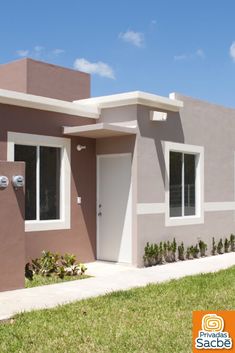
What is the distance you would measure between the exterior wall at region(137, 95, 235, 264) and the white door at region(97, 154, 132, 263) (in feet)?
1.26

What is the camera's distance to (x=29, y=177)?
37.2 ft

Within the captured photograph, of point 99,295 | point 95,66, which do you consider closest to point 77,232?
point 99,295

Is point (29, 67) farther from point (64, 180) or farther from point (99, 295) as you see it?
point (99, 295)

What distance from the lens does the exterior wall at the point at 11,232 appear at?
8906mm

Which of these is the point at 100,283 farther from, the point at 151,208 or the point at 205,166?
the point at 205,166

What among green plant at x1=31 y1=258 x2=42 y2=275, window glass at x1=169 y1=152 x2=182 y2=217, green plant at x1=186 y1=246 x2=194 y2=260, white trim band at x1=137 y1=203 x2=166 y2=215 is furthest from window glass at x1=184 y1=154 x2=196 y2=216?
green plant at x1=31 y1=258 x2=42 y2=275

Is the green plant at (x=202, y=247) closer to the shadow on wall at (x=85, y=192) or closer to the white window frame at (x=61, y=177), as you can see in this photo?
the shadow on wall at (x=85, y=192)

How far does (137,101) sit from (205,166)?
12.1ft

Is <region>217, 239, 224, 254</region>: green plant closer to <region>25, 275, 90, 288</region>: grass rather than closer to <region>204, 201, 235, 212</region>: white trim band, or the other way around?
<region>204, 201, 235, 212</region>: white trim band

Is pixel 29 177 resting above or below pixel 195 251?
above

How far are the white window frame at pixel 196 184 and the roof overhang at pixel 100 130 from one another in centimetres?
→ 152

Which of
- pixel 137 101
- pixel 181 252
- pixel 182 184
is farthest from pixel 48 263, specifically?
pixel 182 184

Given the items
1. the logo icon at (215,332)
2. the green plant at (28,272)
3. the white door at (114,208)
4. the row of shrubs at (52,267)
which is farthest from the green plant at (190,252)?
the logo icon at (215,332)

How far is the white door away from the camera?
12.4 m
